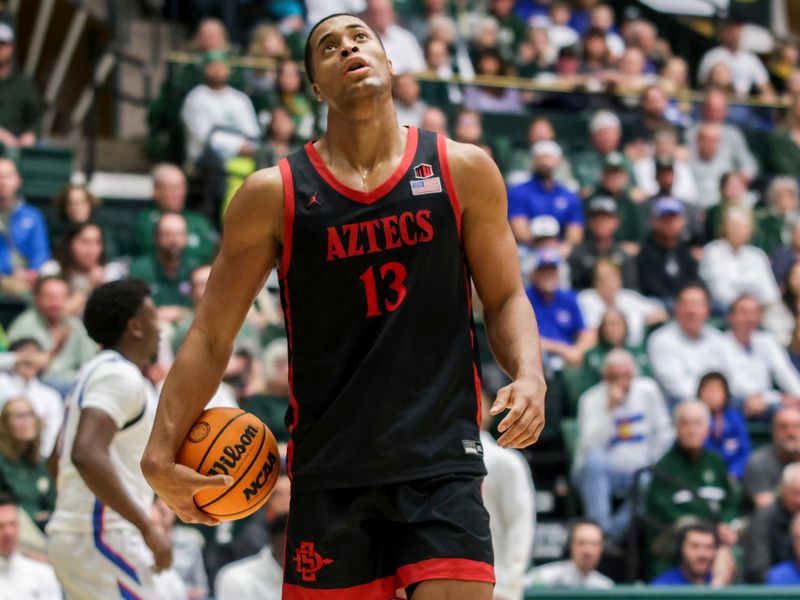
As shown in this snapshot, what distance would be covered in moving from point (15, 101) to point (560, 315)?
4853mm

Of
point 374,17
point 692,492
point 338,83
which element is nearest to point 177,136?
point 374,17

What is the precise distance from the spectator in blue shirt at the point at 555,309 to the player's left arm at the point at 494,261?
6628 millimetres

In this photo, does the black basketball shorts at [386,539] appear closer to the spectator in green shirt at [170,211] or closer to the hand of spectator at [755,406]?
the spectator in green shirt at [170,211]

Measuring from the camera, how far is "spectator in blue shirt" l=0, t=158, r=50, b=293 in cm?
1027

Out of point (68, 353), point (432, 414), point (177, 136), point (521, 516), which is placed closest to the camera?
point (432, 414)

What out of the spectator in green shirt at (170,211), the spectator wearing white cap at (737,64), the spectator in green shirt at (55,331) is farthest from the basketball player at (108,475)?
the spectator wearing white cap at (737,64)

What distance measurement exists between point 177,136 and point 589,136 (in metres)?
4.34

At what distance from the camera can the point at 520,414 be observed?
3816 mm

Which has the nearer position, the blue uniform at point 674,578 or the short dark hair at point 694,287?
the blue uniform at point 674,578

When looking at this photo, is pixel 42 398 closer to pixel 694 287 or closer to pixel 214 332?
pixel 214 332

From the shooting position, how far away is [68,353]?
30.3 ft

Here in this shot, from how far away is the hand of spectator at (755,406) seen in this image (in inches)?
429

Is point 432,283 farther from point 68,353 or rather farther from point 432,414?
point 68,353

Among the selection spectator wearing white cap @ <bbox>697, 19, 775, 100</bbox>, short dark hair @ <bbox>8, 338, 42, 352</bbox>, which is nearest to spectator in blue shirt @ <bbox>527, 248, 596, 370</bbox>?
short dark hair @ <bbox>8, 338, 42, 352</bbox>
